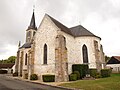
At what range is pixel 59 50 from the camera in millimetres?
20484

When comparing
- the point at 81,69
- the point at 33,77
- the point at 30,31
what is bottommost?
the point at 33,77

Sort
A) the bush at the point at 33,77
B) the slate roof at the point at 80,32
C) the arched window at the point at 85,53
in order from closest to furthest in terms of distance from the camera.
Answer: the bush at the point at 33,77
the arched window at the point at 85,53
the slate roof at the point at 80,32

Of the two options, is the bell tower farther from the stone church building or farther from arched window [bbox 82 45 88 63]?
arched window [bbox 82 45 88 63]

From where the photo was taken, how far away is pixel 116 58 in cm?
3872

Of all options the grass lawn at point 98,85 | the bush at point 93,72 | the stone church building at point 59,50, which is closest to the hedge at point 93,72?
the bush at point 93,72

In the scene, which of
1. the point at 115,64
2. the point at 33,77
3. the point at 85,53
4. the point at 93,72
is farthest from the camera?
the point at 115,64

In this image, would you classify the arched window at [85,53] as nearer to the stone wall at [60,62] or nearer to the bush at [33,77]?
the stone wall at [60,62]

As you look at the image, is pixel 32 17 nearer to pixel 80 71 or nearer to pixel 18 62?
pixel 18 62

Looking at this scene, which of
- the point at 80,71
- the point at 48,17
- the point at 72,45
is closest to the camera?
the point at 80,71

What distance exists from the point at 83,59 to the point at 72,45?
338cm

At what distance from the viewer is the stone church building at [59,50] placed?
20.6 metres

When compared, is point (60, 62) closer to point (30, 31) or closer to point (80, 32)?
point (80, 32)

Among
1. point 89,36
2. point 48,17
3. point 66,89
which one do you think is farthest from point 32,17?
point 66,89

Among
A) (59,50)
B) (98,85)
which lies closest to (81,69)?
(59,50)
